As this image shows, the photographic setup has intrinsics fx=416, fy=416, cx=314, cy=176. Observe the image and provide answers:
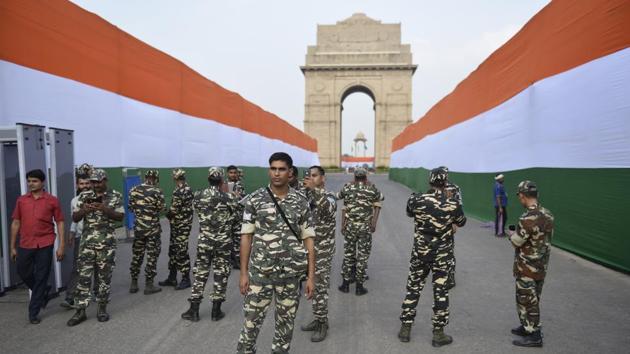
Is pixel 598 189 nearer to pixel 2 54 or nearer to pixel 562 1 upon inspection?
pixel 562 1

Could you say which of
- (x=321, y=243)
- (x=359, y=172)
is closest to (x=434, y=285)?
(x=321, y=243)

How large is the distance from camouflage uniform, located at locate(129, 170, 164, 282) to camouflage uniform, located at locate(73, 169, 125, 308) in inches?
Result: 38.1

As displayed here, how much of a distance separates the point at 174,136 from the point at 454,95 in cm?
1291

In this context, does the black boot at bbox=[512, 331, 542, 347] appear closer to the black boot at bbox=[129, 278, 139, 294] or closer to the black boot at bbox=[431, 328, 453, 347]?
the black boot at bbox=[431, 328, 453, 347]

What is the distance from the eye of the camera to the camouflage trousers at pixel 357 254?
644 cm

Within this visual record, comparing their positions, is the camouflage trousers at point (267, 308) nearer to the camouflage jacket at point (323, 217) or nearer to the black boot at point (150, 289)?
the camouflage jacket at point (323, 217)

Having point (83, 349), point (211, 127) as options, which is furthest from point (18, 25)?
point (211, 127)

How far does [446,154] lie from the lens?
2059 centimetres

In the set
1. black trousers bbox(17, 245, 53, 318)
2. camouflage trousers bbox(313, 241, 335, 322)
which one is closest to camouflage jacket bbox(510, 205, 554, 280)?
camouflage trousers bbox(313, 241, 335, 322)

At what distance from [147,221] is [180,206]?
56 cm

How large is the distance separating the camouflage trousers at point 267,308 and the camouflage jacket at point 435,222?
5.77 feet

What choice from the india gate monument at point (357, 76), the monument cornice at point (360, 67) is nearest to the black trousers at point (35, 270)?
the india gate monument at point (357, 76)

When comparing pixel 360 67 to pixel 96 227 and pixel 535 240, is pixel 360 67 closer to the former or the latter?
pixel 96 227

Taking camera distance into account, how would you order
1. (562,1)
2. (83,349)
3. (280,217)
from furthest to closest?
(562,1) → (83,349) → (280,217)
